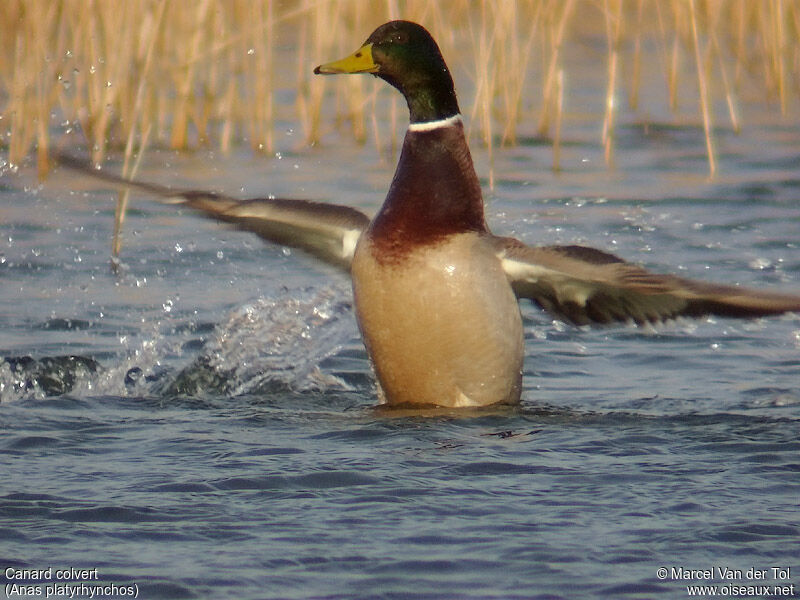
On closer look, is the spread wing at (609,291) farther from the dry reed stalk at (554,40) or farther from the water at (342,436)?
the dry reed stalk at (554,40)

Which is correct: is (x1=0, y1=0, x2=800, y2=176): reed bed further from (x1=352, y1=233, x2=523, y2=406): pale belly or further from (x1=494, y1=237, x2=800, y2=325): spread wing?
(x1=494, y1=237, x2=800, y2=325): spread wing

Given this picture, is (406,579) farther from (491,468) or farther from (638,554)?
(491,468)

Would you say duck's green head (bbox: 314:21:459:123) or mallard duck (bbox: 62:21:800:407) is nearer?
mallard duck (bbox: 62:21:800:407)

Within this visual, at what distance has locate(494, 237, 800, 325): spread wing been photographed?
4.38m

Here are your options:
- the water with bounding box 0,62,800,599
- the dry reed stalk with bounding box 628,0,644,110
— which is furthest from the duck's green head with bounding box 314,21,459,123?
the dry reed stalk with bounding box 628,0,644,110

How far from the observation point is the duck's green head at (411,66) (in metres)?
4.94

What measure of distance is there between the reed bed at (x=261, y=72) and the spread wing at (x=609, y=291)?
2389 mm

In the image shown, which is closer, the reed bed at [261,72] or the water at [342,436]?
the water at [342,436]

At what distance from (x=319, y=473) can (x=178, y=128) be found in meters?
6.15

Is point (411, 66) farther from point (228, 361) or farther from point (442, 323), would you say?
point (228, 361)

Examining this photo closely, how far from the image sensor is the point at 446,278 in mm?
4723

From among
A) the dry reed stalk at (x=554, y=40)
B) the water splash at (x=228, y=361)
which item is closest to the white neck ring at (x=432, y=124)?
the water splash at (x=228, y=361)

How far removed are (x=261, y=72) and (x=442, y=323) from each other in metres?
4.87

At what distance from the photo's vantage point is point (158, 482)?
13.5ft
